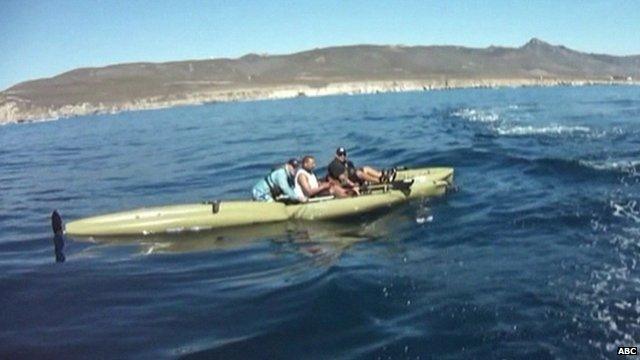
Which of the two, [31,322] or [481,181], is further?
[481,181]

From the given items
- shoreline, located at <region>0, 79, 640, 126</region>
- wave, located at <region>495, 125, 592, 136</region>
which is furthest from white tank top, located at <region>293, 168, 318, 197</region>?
shoreline, located at <region>0, 79, 640, 126</region>

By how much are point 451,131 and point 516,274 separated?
30027 millimetres

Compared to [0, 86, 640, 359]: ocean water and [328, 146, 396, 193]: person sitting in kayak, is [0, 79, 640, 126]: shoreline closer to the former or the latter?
[328, 146, 396, 193]: person sitting in kayak

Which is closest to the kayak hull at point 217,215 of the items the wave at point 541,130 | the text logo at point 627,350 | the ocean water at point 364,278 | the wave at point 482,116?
the ocean water at point 364,278

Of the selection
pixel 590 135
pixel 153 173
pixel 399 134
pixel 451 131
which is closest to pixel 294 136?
pixel 399 134

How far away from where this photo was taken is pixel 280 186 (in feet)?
60.2

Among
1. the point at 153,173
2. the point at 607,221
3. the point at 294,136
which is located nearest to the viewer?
the point at 607,221

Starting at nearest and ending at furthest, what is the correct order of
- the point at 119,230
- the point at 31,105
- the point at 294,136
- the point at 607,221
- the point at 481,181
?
the point at 607,221
the point at 119,230
the point at 481,181
the point at 294,136
the point at 31,105

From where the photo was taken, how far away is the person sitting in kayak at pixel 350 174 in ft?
62.3

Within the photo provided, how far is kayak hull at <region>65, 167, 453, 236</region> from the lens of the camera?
17.0 m

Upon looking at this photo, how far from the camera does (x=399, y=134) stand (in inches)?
1690

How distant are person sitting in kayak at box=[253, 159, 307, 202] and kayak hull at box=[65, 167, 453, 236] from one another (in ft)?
1.42

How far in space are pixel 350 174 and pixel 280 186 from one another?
246 centimetres

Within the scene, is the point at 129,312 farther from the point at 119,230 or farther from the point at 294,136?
the point at 294,136
